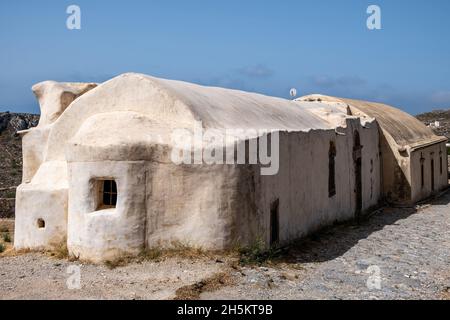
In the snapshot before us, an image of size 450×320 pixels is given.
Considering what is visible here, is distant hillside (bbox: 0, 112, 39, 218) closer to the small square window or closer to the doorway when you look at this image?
the small square window

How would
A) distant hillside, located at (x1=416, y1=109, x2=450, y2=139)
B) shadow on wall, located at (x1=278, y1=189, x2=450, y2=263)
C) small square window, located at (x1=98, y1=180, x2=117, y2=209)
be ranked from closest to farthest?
1. small square window, located at (x1=98, y1=180, x2=117, y2=209)
2. shadow on wall, located at (x1=278, y1=189, x2=450, y2=263)
3. distant hillside, located at (x1=416, y1=109, x2=450, y2=139)

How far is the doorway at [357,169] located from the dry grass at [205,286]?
8.84m

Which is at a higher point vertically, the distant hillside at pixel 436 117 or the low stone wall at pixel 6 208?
the distant hillside at pixel 436 117

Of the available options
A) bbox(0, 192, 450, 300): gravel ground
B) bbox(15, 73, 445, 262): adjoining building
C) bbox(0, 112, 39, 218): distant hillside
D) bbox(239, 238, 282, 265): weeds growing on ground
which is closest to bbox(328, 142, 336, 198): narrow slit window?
bbox(15, 73, 445, 262): adjoining building

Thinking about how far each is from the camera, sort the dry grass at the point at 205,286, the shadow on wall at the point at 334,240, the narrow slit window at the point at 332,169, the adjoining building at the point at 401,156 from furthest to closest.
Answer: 1. the adjoining building at the point at 401,156
2. the narrow slit window at the point at 332,169
3. the shadow on wall at the point at 334,240
4. the dry grass at the point at 205,286

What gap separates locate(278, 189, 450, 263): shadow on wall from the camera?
10.6 metres

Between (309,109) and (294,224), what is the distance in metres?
6.15

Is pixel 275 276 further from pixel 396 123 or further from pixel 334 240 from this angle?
pixel 396 123

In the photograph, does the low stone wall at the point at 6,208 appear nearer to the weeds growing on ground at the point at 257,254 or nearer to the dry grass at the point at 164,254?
the dry grass at the point at 164,254

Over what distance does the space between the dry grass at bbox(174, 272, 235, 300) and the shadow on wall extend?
1.93m

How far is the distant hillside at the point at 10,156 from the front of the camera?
74.0ft

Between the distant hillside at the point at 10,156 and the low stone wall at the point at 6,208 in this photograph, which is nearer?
the low stone wall at the point at 6,208

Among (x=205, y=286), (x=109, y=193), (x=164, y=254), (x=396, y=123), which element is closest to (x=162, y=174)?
(x=109, y=193)

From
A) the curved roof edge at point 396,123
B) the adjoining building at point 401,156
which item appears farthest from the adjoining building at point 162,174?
the curved roof edge at point 396,123
